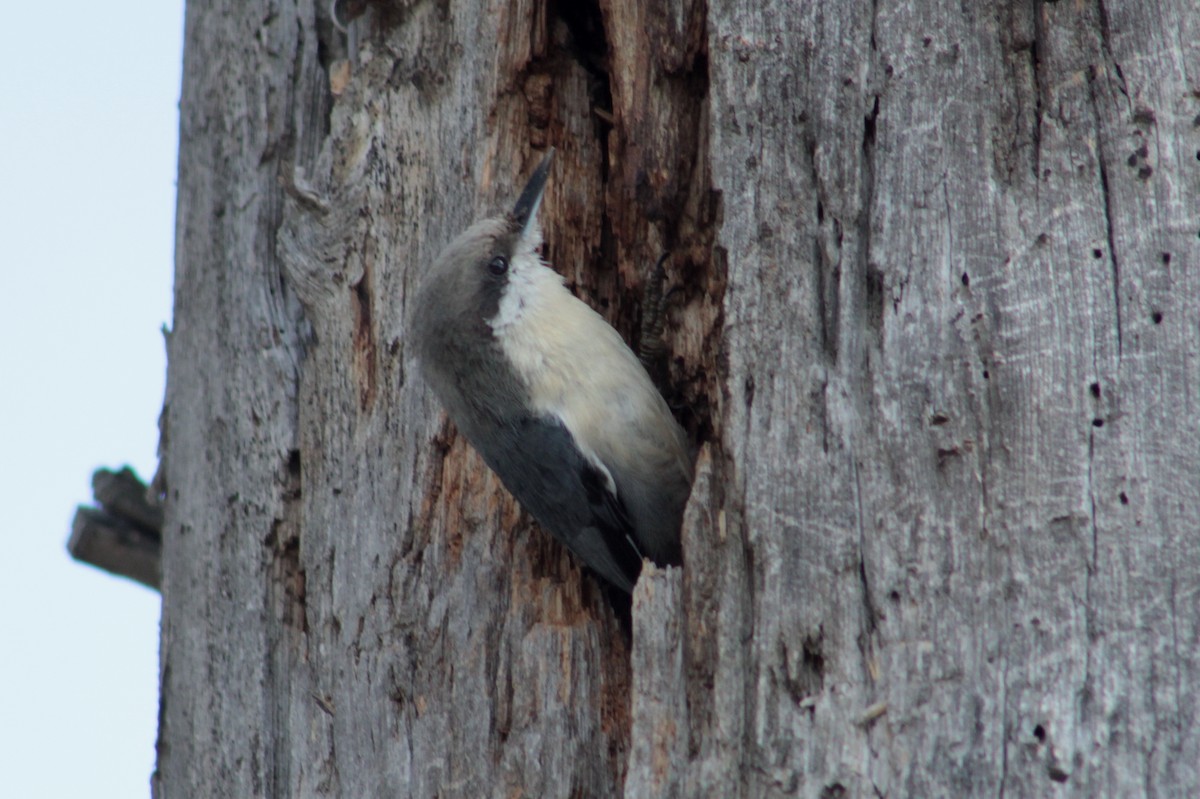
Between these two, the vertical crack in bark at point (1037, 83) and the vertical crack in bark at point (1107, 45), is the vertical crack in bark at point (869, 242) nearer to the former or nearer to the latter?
the vertical crack in bark at point (1037, 83)

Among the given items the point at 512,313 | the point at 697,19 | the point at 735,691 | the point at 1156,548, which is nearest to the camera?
the point at 1156,548

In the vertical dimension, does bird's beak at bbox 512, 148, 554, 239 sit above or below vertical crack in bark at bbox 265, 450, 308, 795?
above

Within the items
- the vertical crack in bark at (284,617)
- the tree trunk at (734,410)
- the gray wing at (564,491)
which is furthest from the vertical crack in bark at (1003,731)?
the vertical crack in bark at (284,617)

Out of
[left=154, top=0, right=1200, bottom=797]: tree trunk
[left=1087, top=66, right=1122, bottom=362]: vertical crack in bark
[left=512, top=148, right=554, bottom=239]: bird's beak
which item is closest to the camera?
[left=154, top=0, right=1200, bottom=797]: tree trunk

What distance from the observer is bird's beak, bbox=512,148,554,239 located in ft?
10.6

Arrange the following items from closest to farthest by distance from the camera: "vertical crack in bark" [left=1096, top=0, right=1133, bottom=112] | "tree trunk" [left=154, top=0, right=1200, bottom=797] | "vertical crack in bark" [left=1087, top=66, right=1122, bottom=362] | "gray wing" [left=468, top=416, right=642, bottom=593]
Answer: "tree trunk" [left=154, top=0, right=1200, bottom=797] < "vertical crack in bark" [left=1087, top=66, right=1122, bottom=362] < "vertical crack in bark" [left=1096, top=0, right=1133, bottom=112] < "gray wing" [left=468, top=416, right=642, bottom=593]

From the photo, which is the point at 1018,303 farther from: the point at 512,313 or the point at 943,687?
the point at 512,313

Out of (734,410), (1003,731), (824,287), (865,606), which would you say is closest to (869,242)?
(824,287)

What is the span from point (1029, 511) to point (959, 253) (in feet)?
1.70

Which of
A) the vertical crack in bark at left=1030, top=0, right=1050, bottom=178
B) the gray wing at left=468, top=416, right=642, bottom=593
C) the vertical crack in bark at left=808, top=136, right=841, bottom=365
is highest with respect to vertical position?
the vertical crack in bark at left=1030, top=0, right=1050, bottom=178

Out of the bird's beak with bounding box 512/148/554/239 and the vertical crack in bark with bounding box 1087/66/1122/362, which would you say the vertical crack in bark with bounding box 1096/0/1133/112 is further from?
the bird's beak with bounding box 512/148/554/239

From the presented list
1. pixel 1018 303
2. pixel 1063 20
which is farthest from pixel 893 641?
pixel 1063 20

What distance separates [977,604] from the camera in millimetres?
2238

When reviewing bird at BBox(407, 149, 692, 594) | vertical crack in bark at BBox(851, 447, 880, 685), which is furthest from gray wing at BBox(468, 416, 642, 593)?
vertical crack in bark at BBox(851, 447, 880, 685)
